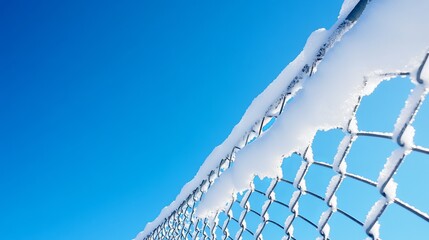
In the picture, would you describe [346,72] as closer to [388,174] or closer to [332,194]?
[388,174]

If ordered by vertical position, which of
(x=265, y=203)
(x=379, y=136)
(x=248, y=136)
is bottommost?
(x=379, y=136)

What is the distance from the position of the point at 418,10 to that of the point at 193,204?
2.62 meters

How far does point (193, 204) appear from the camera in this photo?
10.6 ft

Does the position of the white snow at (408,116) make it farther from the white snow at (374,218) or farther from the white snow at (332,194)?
the white snow at (332,194)

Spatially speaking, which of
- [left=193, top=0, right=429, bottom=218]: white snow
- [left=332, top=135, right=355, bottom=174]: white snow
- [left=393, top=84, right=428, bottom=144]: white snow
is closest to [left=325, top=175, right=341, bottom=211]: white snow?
[left=332, top=135, right=355, bottom=174]: white snow

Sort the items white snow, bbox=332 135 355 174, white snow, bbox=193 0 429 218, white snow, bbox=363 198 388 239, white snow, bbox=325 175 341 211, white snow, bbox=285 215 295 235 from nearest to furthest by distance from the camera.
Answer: white snow, bbox=193 0 429 218, white snow, bbox=363 198 388 239, white snow, bbox=332 135 355 174, white snow, bbox=325 175 341 211, white snow, bbox=285 215 295 235

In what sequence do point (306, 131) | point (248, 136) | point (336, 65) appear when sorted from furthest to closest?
point (248, 136) → point (306, 131) → point (336, 65)

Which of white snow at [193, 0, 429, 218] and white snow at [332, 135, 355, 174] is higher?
white snow at [193, 0, 429, 218]

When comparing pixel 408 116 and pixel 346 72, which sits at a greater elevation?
pixel 346 72

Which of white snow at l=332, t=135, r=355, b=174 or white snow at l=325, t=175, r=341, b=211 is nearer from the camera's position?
white snow at l=332, t=135, r=355, b=174

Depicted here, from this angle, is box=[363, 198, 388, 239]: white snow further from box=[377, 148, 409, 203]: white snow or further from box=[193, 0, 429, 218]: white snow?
box=[193, 0, 429, 218]: white snow

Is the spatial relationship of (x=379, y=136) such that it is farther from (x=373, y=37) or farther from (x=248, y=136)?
(x=248, y=136)

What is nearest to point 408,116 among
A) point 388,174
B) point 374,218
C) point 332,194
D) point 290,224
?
point 388,174

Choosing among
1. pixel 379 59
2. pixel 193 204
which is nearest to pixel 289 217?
pixel 379 59
